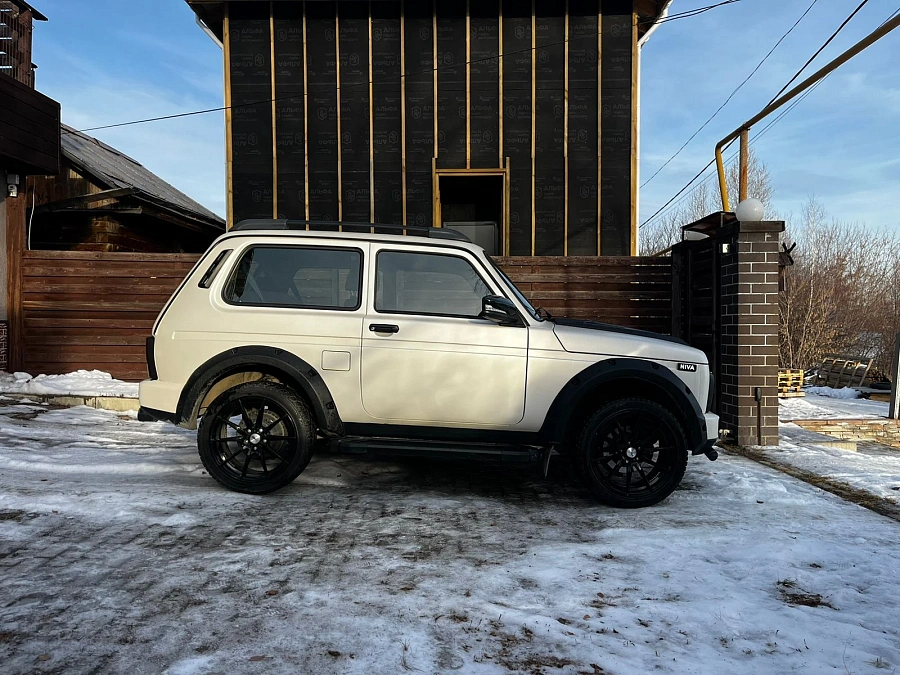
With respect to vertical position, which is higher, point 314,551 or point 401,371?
point 401,371

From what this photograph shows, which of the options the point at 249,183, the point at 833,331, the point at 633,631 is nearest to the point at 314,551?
the point at 633,631

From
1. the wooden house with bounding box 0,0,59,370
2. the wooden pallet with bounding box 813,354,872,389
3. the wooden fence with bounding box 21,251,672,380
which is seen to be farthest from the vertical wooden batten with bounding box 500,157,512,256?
the wooden pallet with bounding box 813,354,872,389

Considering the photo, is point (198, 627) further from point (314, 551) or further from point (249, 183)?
point (249, 183)

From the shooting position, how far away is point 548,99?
39.4 ft

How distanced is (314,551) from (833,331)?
24.2 m

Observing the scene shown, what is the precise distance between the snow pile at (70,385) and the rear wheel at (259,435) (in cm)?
440

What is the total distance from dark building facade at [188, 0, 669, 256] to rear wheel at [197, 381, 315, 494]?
7.96 meters

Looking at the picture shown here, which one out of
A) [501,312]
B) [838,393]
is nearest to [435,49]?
[501,312]

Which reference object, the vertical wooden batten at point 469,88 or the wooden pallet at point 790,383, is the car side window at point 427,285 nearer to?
the vertical wooden batten at point 469,88

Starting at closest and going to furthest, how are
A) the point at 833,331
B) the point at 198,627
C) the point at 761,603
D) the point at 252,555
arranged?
the point at 198,627
the point at 761,603
the point at 252,555
the point at 833,331

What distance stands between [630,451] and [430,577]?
1964mm

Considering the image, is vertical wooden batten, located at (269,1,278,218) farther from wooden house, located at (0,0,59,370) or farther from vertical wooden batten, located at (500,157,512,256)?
vertical wooden batten, located at (500,157,512,256)

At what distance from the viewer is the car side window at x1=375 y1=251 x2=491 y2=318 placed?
4.68 metres

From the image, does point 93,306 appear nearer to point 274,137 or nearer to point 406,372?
point 274,137
